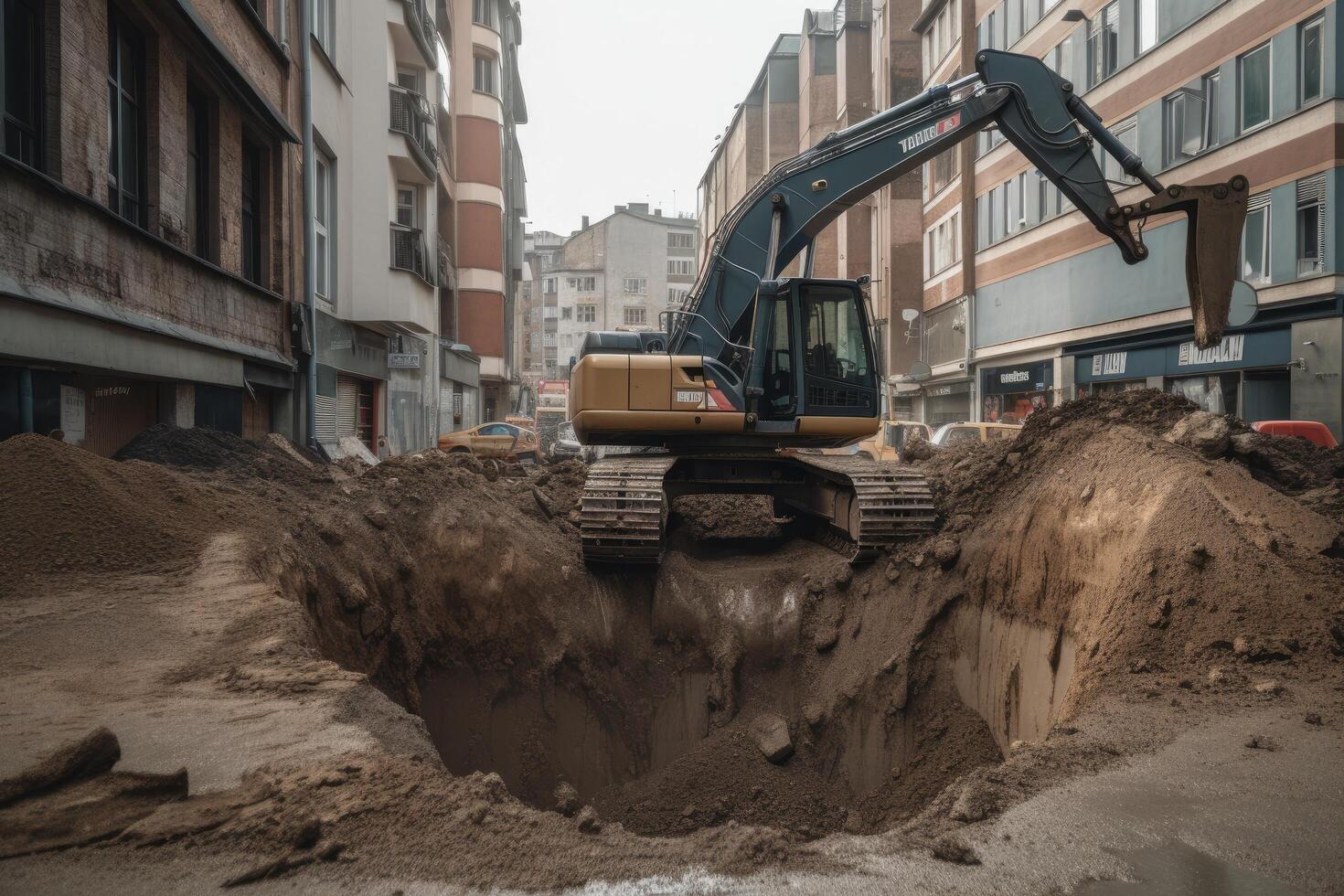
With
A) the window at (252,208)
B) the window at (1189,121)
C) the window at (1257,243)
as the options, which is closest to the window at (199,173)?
the window at (252,208)

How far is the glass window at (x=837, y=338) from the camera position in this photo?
31.7ft

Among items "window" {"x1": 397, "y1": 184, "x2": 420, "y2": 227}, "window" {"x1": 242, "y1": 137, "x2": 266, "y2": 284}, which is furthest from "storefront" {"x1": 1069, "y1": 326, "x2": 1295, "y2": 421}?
"window" {"x1": 397, "y1": 184, "x2": 420, "y2": 227}

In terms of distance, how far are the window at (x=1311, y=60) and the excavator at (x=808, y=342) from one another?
1106 cm

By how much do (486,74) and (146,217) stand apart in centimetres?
3058

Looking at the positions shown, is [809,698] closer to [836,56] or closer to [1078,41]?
[1078,41]

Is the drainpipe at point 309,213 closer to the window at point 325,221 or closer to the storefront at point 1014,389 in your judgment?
the window at point 325,221

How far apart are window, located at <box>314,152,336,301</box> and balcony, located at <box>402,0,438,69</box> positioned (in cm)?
603

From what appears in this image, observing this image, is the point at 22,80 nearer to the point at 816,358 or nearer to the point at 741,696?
the point at 816,358

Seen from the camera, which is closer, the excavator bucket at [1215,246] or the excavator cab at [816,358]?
the excavator bucket at [1215,246]

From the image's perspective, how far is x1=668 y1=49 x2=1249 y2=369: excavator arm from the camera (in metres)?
9.88

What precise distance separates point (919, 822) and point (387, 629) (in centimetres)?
521

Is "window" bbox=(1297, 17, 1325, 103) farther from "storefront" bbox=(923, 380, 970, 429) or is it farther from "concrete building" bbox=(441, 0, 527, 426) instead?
"concrete building" bbox=(441, 0, 527, 426)

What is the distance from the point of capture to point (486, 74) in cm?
3806

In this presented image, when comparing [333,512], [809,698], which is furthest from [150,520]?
[809,698]
